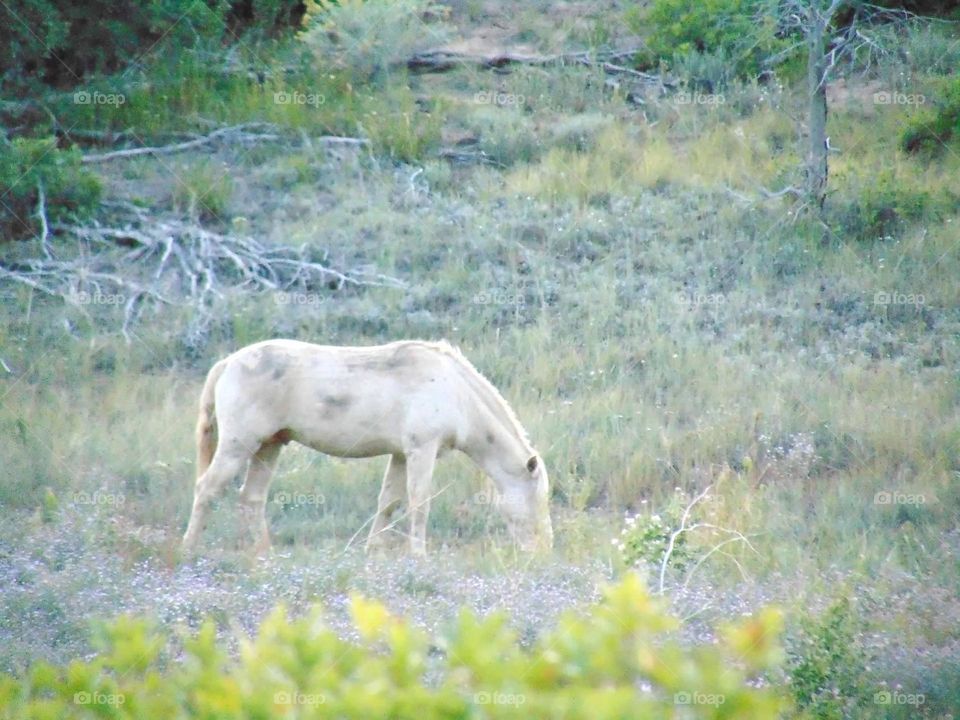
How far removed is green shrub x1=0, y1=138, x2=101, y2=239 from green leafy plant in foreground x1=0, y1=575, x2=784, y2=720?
13.4 m

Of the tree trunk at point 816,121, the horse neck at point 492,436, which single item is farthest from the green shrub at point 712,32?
the horse neck at point 492,436

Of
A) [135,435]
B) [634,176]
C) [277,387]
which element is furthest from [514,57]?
[277,387]

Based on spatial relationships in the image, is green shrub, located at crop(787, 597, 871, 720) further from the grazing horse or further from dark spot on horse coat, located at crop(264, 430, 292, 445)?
dark spot on horse coat, located at crop(264, 430, 292, 445)

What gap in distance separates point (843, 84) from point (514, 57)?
5.33 meters

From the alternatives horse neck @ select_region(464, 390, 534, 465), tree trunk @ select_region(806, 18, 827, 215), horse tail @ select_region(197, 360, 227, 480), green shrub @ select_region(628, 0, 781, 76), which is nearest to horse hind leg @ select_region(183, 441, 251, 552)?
horse tail @ select_region(197, 360, 227, 480)

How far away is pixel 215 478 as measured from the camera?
8969 millimetres

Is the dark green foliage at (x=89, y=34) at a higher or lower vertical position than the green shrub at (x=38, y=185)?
higher

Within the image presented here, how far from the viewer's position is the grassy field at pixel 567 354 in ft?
24.4

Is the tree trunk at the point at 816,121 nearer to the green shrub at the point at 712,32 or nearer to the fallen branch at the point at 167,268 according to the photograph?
the green shrub at the point at 712,32

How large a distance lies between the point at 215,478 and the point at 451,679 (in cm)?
657

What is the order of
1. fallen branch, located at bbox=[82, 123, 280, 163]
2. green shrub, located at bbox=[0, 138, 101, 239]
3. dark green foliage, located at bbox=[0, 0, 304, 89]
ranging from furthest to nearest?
fallen branch, located at bbox=[82, 123, 280, 163], dark green foliage, located at bbox=[0, 0, 304, 89], green shrub, located at bbox=[0, 138, 101, 239]

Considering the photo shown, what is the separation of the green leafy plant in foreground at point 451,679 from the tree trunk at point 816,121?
46.0 ft

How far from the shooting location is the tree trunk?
15883 mm

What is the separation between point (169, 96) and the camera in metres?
18.5
